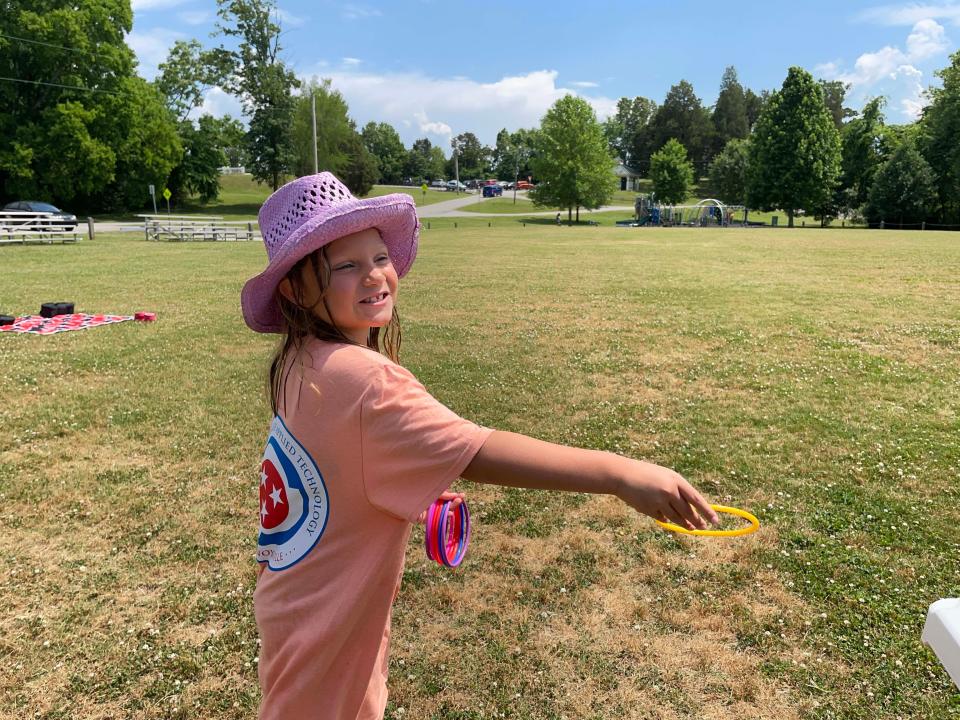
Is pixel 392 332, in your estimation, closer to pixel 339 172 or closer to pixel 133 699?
pixel 133 699

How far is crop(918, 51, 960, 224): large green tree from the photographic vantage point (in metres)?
61.0

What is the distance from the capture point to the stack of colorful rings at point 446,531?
2.18m

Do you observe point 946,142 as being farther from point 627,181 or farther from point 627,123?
point 627,123

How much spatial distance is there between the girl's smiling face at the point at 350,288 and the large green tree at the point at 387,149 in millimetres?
128430

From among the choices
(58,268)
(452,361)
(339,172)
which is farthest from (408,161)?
(452,361)

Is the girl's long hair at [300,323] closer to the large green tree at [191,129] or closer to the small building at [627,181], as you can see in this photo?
the large green tree at [191,129]

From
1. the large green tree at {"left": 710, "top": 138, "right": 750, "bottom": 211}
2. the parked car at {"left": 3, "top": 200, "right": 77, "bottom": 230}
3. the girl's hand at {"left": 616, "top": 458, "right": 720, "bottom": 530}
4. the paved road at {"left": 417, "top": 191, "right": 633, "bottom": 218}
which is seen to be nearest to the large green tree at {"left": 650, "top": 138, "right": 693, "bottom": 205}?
the paved road at {"left": 417, "top": 191, "right": 633, "bottom": 218}

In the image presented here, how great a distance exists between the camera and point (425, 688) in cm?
335

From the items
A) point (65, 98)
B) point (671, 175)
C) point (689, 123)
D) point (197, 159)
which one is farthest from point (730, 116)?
point (65, 98)

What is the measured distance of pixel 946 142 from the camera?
6359 cm

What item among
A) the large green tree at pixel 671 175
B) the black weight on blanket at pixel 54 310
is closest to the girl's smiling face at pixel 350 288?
the black weight on blanket at pixel 54 310

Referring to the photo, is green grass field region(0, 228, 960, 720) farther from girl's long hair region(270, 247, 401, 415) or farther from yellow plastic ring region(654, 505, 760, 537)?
girl's long hair region(270, 247, 401, 415)

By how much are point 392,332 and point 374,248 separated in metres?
0.52

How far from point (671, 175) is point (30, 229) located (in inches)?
2813
